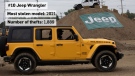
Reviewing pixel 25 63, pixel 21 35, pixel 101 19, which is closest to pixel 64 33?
pixel 21 35

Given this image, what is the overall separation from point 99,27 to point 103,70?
1232 inches

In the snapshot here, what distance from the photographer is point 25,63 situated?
12586 millimetres

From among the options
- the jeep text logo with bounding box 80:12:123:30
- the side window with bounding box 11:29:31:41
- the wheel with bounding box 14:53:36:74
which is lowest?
the wheel with bounding box 14:53:36:74

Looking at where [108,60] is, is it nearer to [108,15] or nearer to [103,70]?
[103,70]

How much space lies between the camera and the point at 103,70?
12836 millimetres

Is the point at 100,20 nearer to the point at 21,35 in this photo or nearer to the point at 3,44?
the point at 21,35

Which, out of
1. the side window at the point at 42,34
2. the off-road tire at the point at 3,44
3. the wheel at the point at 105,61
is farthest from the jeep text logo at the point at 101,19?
the off-road tire at the point at 3,44

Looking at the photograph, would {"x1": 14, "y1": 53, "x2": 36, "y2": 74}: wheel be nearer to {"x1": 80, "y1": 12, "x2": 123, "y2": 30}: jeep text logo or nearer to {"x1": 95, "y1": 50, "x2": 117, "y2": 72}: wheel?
{"x1": 95, "y1": 50, "x2": 117, "y2": 72}: wheel

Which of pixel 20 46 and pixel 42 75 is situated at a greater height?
pixel 20 46

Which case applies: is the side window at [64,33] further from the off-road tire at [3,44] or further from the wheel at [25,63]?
the off-road tire at [3,44]

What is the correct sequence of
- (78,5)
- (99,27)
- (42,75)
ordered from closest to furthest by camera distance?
(42,75) → (99,27) → (78,5)

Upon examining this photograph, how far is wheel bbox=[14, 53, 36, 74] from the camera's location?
41.0ft

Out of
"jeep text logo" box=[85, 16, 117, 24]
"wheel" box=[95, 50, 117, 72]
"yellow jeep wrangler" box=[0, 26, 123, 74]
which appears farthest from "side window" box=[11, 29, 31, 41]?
"jeep text logo" box=[85, 16, 117, 24]

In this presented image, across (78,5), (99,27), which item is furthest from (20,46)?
(78,5)
